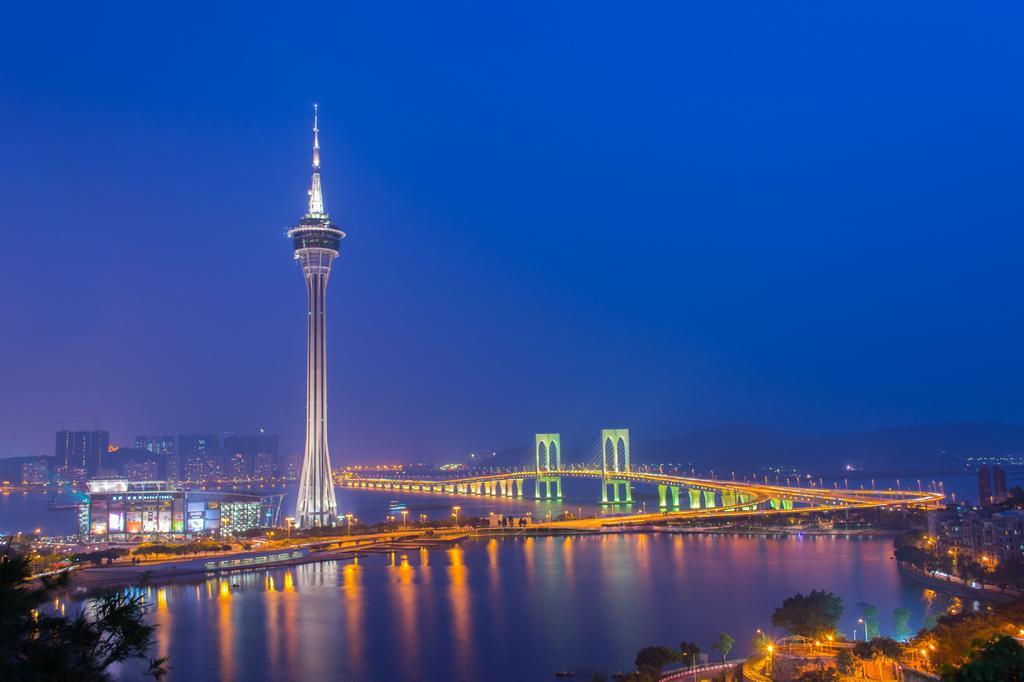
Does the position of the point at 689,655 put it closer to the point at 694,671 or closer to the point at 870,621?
the point at 694,671

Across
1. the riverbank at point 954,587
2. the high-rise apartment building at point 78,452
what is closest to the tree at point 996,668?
the riverbank at point 954,587

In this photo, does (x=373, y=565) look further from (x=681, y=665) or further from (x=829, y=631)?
(x=829, y=631)

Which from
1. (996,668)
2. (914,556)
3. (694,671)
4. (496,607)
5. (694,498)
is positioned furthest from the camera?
(694,498)

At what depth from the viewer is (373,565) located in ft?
54.1

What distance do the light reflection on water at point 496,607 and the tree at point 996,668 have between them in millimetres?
5101

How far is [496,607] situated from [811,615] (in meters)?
4.93

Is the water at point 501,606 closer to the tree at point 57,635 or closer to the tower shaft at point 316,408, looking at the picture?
the tower shaft at point 316,408

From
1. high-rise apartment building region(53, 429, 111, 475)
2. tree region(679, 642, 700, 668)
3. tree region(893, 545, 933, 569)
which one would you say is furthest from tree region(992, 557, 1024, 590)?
high-rise apartment building region(53, 429, 111, 475)

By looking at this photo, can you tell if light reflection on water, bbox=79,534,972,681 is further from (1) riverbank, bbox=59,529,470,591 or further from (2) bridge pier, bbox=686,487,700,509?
(2) bridge pier, bbox=686,487,700,509

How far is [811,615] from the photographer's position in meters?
7.83

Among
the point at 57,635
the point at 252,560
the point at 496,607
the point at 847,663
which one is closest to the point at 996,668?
the point at 847,663

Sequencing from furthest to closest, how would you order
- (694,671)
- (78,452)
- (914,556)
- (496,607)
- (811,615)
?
(78,452) < (914,556) < (496,607) < (811,615) < (694,671)

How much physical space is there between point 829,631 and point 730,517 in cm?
1553

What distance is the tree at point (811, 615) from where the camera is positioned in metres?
7.76
